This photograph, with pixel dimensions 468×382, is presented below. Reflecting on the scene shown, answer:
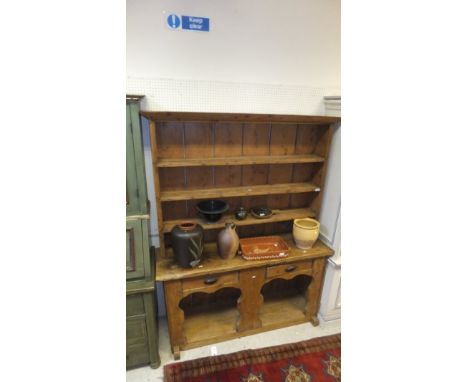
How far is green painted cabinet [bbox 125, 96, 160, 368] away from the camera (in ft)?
4.72

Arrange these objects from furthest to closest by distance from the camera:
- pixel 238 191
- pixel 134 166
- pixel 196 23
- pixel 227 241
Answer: pixel 238 191
pixel 227 241
pixel 196 23
pixel 134 166

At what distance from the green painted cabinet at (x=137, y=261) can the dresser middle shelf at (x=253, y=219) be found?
265mm

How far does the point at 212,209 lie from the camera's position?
1974 millimetres

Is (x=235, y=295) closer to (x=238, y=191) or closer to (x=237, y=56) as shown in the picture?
(x=238, y=191)

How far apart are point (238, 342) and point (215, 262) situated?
2.31 feet

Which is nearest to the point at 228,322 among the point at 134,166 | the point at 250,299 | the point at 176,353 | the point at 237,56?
the point at 250,299

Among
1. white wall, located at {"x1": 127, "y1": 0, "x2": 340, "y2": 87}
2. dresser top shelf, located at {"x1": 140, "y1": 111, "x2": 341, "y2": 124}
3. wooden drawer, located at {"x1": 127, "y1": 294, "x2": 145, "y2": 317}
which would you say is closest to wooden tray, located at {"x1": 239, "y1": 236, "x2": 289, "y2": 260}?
wooden drawer, located at {"x1": 127, "y1": 294, "x2": 145, "y2": 317}

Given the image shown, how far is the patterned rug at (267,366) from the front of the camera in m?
1.72

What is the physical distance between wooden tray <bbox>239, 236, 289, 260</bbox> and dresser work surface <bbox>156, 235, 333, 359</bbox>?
0.13 feet

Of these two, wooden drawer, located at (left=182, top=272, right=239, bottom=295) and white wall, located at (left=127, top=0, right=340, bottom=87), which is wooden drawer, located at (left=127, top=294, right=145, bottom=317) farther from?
white wall, located at (left=127, top=0, right=340, bottom=87)
